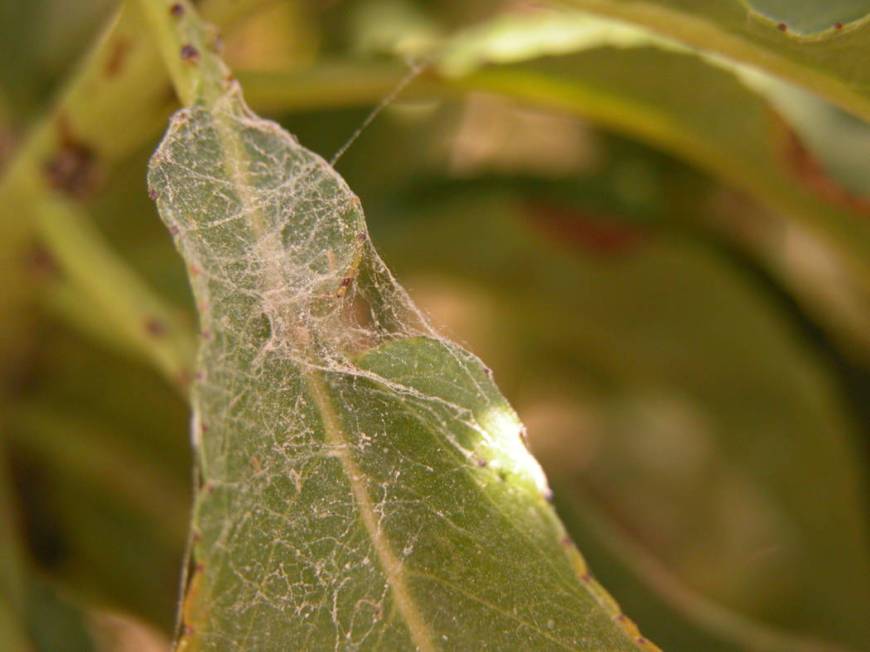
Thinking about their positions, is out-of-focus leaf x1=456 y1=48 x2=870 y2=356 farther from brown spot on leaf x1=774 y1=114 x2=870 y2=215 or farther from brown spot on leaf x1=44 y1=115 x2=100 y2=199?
brown spot on leaf x1=44 y1=115 x2=100 y2=199

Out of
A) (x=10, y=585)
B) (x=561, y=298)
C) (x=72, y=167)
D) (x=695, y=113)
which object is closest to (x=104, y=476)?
(x=10, y=585)

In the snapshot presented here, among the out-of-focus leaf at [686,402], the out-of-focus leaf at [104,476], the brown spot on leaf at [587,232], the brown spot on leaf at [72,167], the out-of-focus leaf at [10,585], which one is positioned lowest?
the out-of-focus leaf at [10,585]

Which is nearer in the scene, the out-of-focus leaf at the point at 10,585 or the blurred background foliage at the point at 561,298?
the out-of-focus leaf at the point at 10,585

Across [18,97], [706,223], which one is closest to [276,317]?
[18,97]

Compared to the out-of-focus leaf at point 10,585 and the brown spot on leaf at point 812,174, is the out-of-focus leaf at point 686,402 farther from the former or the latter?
the out-of-focus leaf at point 10,585

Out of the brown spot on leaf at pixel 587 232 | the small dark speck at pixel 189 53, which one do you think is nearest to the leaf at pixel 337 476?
the small dark speck at pixel 189 53
